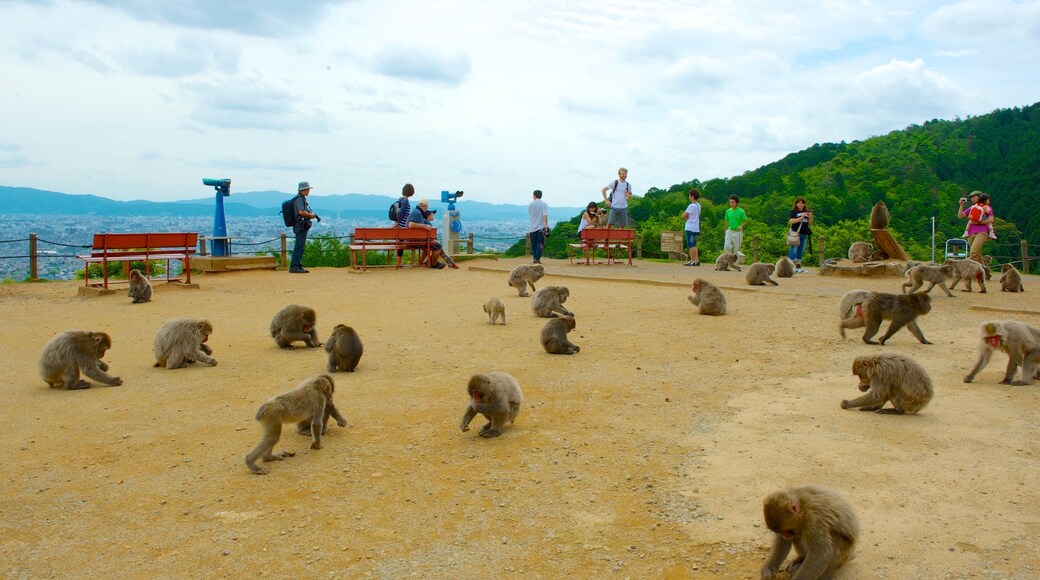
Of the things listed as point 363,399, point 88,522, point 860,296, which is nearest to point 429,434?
point 363,399

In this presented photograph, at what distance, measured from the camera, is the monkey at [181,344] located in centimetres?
880

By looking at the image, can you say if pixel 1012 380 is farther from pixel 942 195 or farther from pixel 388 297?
pixel 942 195

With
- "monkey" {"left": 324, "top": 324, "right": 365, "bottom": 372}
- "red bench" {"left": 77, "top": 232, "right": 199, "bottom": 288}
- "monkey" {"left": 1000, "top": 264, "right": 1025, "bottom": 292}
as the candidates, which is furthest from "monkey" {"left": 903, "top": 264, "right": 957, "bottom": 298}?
"red bench" {"left": 77, "top": 232, "right": 199, "bottom": 288}

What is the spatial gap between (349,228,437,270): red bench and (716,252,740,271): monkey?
25.5 feet

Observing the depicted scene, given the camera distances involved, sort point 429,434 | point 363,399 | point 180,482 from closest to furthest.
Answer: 1. point 180,482
2. point 429,434
3. point 363,399

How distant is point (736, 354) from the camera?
9.69 m

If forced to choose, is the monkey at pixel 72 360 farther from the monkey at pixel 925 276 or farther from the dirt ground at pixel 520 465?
the monkey at pixel 925 276

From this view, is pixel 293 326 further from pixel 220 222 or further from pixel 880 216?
pixel 880 216

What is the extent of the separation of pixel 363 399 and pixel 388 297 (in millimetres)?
7951

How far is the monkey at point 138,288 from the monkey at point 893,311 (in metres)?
11.9

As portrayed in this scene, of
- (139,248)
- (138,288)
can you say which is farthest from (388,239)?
(138,288)

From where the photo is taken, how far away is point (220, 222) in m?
19.5

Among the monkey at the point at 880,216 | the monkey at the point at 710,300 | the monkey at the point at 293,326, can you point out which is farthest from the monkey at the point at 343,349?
the monkey at the point at 880,216

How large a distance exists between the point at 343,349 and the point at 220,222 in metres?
12.6
